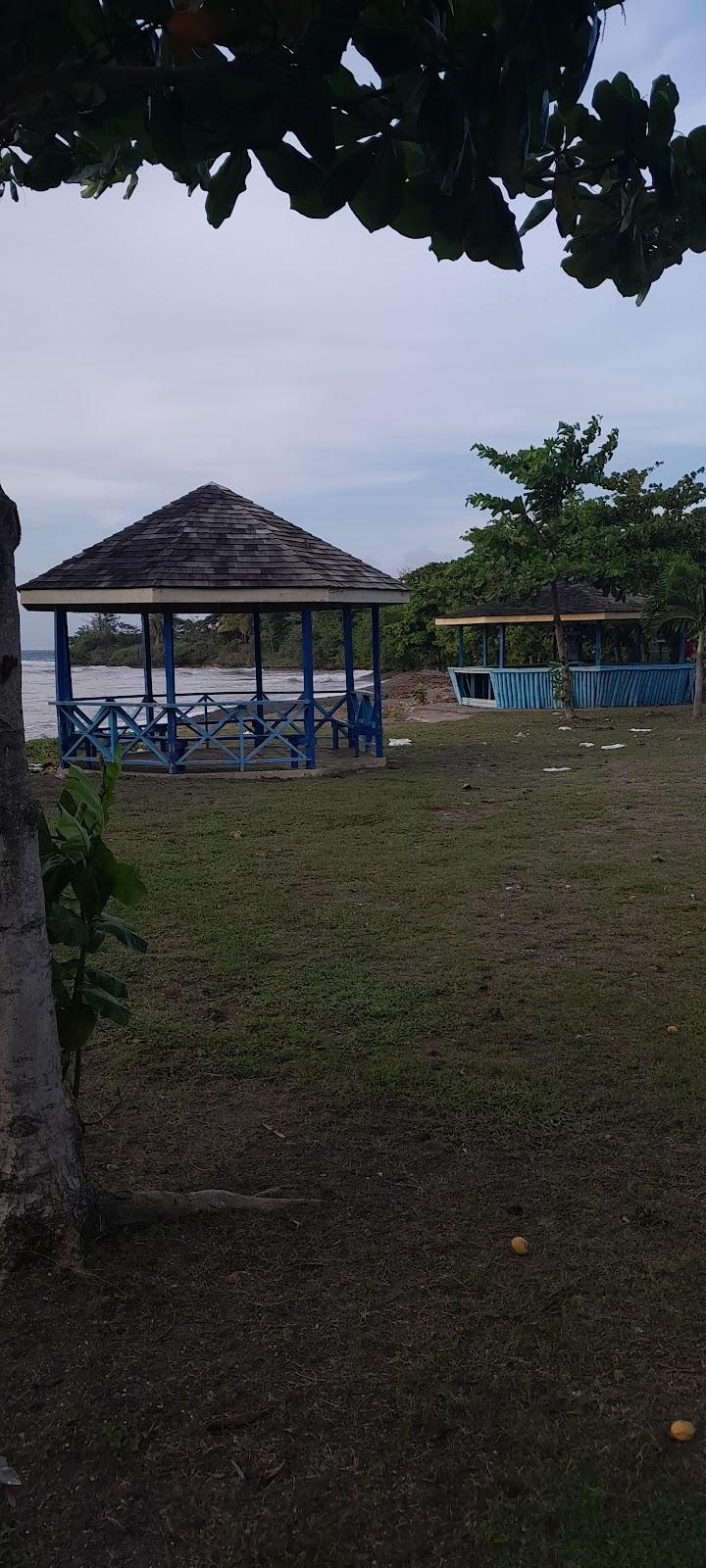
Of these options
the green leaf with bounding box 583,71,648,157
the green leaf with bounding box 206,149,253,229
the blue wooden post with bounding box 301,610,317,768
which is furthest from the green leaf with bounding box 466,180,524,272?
the blue wooden post with bounding box 301,610,317,768

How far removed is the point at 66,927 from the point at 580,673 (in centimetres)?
2524

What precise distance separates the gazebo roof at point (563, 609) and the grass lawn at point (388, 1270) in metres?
21.4

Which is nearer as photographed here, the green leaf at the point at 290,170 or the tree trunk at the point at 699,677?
the green leaf at the point at 290,170

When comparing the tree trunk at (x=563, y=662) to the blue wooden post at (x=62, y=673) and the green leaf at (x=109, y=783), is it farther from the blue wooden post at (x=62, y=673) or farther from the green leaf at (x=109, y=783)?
the green leaf at (x=109, y=783)

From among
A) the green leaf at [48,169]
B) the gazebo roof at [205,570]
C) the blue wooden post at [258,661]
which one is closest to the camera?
the green leaf at [48,169]

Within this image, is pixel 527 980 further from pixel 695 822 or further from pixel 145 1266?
pixel 695 822

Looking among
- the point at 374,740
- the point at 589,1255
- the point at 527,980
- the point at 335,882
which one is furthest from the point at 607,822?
the point at 589,1255

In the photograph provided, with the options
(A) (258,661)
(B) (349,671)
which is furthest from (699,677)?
(A) (258,661)

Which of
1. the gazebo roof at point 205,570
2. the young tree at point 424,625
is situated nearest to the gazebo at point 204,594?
the gazebo roof at point 205,570

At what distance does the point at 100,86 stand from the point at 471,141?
3.41 ft

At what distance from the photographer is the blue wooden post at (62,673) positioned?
621 inches

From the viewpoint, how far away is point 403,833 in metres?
10.5

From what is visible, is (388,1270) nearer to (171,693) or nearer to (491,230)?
(491,230)

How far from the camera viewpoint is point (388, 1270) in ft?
10.5
